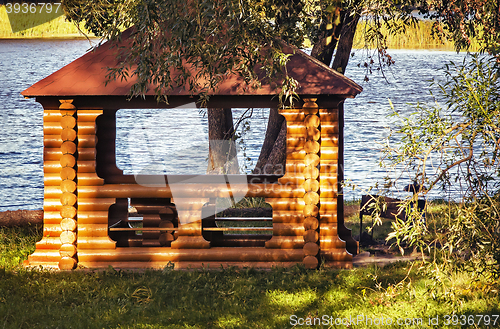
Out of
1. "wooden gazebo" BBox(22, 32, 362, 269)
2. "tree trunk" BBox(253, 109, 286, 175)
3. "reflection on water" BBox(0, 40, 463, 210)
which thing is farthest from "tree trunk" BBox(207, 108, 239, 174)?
"wooden gazebo" BBox(22, 32, 362, 269)

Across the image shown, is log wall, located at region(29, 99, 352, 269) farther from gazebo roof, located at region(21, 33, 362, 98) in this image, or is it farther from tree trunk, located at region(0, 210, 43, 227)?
tree trunk, located at region(0, 210, 43, 227)

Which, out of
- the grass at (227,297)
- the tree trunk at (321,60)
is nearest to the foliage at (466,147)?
the grass at (227,297)

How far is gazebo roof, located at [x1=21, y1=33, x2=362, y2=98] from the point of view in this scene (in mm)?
7770

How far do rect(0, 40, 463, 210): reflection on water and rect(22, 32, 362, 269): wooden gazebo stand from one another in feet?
16.4

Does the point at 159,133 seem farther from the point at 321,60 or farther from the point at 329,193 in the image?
the point at 329,193

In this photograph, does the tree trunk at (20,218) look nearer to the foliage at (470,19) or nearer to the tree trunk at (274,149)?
the tree trunk at (274,149)

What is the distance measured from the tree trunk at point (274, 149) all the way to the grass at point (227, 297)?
4.63 m

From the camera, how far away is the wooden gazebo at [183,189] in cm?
810

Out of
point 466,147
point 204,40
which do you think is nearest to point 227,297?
point 204,40

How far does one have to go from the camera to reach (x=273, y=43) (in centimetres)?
730

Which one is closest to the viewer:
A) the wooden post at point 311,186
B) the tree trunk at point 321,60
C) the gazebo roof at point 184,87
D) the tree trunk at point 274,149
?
the gazebo roof at point 184,87

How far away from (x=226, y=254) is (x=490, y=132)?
407cm

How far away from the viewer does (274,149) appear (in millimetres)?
12664

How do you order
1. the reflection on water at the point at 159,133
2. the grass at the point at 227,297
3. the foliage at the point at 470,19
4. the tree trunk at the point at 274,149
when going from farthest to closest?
the reflection on water at the point at 159,133
the tree trunk at the point at 274,149
the foliage at the point at 470,19
the grass at the point at 227,297
